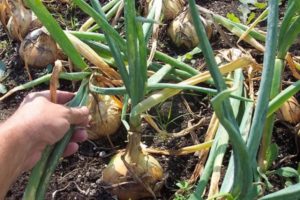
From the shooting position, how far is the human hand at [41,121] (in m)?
1.19

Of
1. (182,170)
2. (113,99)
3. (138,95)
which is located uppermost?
(138,95)

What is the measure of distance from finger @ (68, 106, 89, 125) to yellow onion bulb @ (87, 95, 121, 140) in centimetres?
28

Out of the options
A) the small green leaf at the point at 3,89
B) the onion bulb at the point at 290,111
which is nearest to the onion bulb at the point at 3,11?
the small green leaf at the point at 3,89

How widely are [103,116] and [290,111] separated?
0.53m

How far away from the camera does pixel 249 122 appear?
1458 mm

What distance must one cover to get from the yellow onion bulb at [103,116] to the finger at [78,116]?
28cm

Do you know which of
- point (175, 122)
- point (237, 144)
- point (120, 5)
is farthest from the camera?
point (120, 5)

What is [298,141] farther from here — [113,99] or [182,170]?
[113,99]

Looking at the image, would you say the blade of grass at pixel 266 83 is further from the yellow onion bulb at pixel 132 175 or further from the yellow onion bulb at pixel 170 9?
the yellow onion bulb at pixel 170 9

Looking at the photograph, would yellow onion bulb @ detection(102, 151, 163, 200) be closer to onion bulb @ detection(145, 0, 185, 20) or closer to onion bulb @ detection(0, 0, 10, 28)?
onion bulb @ detection(145, 0, 185, 20)

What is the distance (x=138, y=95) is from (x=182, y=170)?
1.08ft

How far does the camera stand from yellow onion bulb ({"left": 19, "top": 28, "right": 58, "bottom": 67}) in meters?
1.89

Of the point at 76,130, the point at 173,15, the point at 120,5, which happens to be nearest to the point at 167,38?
the point at 173,15

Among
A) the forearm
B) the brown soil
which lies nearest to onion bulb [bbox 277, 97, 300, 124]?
the brown soil
